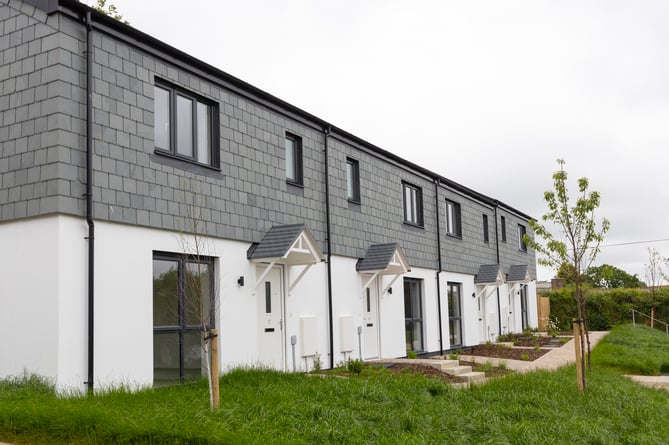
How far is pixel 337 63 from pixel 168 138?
8.19 m

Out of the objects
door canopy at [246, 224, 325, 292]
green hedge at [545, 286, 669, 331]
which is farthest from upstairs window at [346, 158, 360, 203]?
green hedge at [545, 286, 669, 331]

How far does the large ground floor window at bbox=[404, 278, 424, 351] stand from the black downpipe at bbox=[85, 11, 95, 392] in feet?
35.8

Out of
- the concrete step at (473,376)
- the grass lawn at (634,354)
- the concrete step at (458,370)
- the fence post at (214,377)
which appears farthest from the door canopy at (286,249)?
the grass lawn at (634,354)

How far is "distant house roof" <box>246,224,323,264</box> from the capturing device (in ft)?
40.9

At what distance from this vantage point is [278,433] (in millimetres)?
6770

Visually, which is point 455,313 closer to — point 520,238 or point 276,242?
point 520,238

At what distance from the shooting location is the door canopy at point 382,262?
1639cm

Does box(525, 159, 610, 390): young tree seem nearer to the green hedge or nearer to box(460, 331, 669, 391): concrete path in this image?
box(460, 331, 669, 391): concrete path

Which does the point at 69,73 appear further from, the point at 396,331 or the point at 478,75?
the point at 396,331

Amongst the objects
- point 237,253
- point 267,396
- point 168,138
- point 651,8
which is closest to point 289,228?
point 237,253

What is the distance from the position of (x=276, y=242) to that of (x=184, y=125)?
2789 millimetres

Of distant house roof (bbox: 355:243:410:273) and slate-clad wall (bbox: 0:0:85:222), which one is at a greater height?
slate-clad wall (bbox: 0:0:85:222)

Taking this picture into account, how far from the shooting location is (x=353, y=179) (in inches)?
682

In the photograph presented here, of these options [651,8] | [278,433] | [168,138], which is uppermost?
[651,8]
